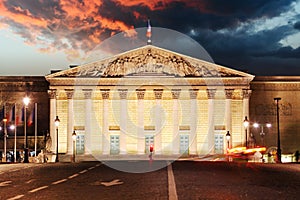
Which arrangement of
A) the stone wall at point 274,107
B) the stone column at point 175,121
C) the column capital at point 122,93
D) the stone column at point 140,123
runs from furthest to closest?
the stone wall at point 274,107 → the stone column at point 175,121 → the stone column at point 140,123 → the column capital at point 122,93

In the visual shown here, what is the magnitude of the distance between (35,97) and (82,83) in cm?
929

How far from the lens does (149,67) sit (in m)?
68.8

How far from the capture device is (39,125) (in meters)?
75.4

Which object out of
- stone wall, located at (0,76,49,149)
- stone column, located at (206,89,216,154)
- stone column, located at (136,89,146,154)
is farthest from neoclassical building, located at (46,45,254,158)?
stone wall, located at (0,76,49,149)

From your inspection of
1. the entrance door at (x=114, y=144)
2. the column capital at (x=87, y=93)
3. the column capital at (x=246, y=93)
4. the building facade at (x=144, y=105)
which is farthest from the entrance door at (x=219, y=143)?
the column capital at (x=87, y=93)

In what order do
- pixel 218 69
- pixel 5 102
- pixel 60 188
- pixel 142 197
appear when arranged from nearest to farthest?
1. pixel 142 197
2. pixel 60 188
3. pixel 218 69
4. pixel 5 102

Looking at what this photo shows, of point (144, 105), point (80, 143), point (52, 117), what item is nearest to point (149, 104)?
point (144, 105)

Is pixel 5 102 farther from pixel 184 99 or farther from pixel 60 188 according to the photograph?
pixel 60 188

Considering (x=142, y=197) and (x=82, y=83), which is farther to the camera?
(x=82, y=83)

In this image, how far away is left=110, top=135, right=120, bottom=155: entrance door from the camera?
70438 mm

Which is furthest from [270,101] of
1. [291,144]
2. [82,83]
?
[82,83]

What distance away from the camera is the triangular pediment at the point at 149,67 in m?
Result: 67.8

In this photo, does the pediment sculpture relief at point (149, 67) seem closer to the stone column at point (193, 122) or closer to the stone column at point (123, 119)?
the stone column at point (123, 119)

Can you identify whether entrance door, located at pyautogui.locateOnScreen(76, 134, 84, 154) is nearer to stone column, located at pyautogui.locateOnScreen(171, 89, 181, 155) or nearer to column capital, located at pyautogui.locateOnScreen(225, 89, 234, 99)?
stone column, located at pyautogui.locateOnScreen(171, 89, 181, 155)
